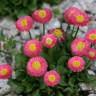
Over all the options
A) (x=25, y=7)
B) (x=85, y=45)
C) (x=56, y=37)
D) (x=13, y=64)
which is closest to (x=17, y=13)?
(x=25, y=7)

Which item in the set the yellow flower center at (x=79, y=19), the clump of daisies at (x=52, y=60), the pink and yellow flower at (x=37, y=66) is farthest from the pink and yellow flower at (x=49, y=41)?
the yellow flower center at (x=79, y=19)

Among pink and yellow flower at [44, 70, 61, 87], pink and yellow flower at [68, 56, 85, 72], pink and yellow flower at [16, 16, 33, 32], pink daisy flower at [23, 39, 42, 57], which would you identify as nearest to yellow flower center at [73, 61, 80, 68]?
pink and yellow flower at [68, 56, 85, 72]

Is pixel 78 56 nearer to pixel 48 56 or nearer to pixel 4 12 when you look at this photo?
pixel 48 56

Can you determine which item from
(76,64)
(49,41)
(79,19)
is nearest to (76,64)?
(76,64)

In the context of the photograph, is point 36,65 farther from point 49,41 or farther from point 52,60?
point 52,60

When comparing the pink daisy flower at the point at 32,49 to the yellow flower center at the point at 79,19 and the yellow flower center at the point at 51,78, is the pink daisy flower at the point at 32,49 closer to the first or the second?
the yellow flower center at the point at 51,78

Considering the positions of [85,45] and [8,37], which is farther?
[8,37]

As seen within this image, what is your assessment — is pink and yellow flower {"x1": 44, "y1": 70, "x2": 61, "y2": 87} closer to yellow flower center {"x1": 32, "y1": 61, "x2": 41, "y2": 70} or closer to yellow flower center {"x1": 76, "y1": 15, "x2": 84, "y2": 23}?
yellow flower center {"x1": 32, "y1": 61, "x2": 41, "y2": 70}
